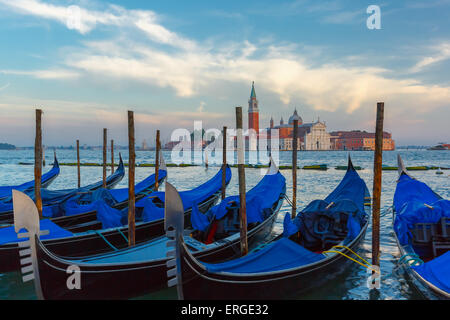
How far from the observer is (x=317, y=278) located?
389 centimetres

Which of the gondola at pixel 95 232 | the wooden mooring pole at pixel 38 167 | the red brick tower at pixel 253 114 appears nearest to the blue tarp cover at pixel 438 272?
the gondola at pixel 95 232

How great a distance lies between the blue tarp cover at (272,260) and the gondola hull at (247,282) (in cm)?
7

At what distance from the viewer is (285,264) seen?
3.51m

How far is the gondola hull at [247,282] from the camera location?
115 inches

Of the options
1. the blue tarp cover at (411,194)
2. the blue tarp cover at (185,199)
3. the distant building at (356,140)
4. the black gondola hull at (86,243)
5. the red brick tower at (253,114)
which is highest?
the red brick tower at (253,114)

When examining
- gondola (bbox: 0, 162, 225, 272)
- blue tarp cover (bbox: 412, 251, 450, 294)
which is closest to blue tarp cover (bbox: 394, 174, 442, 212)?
blue tarp cover (bbox: 412, 251, 450, 294)

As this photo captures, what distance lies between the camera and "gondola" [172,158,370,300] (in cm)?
295

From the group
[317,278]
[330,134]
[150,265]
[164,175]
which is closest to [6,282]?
[150,265]

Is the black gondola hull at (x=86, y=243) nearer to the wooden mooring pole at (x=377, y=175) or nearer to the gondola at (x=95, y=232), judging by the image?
the gondola at (x=95, y=232)

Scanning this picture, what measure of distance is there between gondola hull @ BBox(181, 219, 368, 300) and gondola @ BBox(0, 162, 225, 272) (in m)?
2.57

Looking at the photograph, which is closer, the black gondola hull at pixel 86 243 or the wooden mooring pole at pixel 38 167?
the black gondola hull at pixel 86 243

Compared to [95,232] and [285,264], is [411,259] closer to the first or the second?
[285,264]
